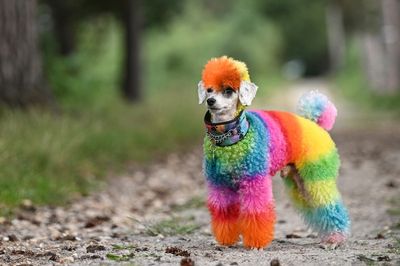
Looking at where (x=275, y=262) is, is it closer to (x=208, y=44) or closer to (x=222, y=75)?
(x=222, y=75)

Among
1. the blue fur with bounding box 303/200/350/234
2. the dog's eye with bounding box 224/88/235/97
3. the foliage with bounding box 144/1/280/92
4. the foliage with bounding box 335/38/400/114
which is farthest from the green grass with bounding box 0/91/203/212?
the foliage with bounding box 144/1/280/92

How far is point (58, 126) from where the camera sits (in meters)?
10.1

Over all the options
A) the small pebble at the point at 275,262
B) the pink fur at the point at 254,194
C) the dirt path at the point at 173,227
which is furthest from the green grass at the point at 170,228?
the small pebble at the point at 275,262

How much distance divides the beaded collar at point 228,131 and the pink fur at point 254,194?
308mm

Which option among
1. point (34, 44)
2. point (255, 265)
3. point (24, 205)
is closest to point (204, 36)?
point (34, 44)

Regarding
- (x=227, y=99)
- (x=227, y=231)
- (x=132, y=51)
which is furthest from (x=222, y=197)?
(x=132, y=51)

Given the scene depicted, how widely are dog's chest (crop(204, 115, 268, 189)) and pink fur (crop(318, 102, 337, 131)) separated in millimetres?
870

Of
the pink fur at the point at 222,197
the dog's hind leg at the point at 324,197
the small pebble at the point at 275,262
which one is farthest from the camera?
the dog's hind leg at the point at 324,197

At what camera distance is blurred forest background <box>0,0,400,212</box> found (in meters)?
9.23

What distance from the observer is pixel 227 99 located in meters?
5.43

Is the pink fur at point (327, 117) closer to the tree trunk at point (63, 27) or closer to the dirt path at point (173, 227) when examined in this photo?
the dirt path at point (173, 227)

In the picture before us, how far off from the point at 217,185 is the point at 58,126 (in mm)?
5024

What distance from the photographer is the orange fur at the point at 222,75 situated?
5434 mm

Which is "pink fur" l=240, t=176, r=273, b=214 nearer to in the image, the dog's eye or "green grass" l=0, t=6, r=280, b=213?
the dog's eye
